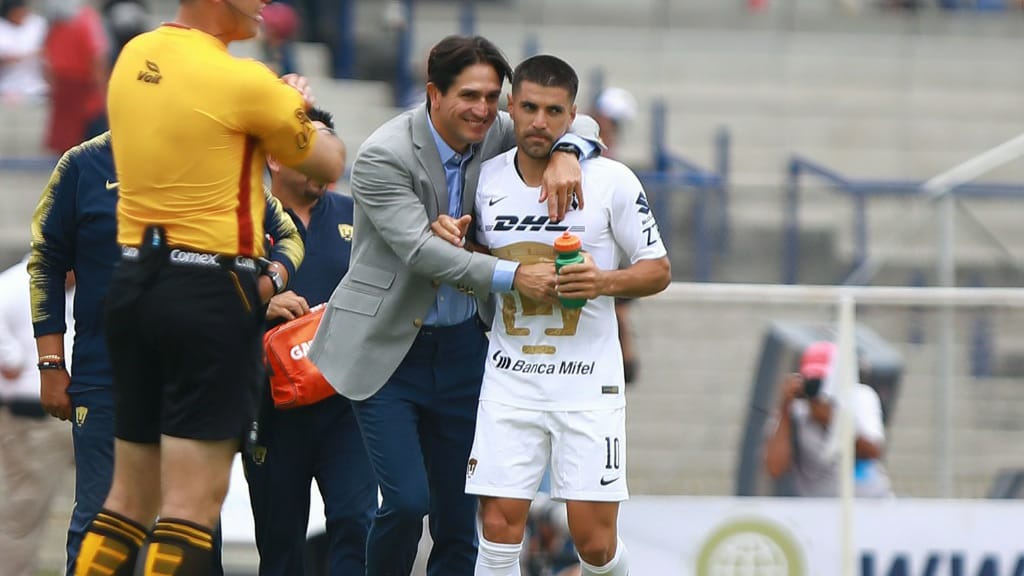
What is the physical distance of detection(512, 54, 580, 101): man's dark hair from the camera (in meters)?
5.62

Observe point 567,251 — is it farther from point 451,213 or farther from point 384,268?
point 384,268

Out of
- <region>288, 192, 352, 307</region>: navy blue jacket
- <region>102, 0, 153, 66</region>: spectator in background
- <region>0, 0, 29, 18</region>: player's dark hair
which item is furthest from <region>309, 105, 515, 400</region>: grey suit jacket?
<region>0, 0, 29, 18</region>: player's dark hair

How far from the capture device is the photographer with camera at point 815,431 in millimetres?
8703

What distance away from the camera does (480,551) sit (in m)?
5.76

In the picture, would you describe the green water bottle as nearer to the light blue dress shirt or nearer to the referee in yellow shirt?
the light blue dress shirt

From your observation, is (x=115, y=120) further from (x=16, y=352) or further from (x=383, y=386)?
(x=16, y=352)

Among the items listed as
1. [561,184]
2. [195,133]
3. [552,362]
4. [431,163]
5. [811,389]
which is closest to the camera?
[195,133]

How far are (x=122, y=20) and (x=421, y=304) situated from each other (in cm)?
832

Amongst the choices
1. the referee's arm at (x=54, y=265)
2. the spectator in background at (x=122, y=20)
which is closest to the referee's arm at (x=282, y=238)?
the referee's arm at (x=54, y=265)

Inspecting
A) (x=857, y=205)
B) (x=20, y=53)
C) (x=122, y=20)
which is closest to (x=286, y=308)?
(x=857, y=205)

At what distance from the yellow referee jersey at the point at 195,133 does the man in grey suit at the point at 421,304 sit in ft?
3.21

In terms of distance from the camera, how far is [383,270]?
591cm

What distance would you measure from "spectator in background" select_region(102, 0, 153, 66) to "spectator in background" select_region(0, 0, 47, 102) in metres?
0.56

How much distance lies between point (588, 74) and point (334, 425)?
34.7ft
